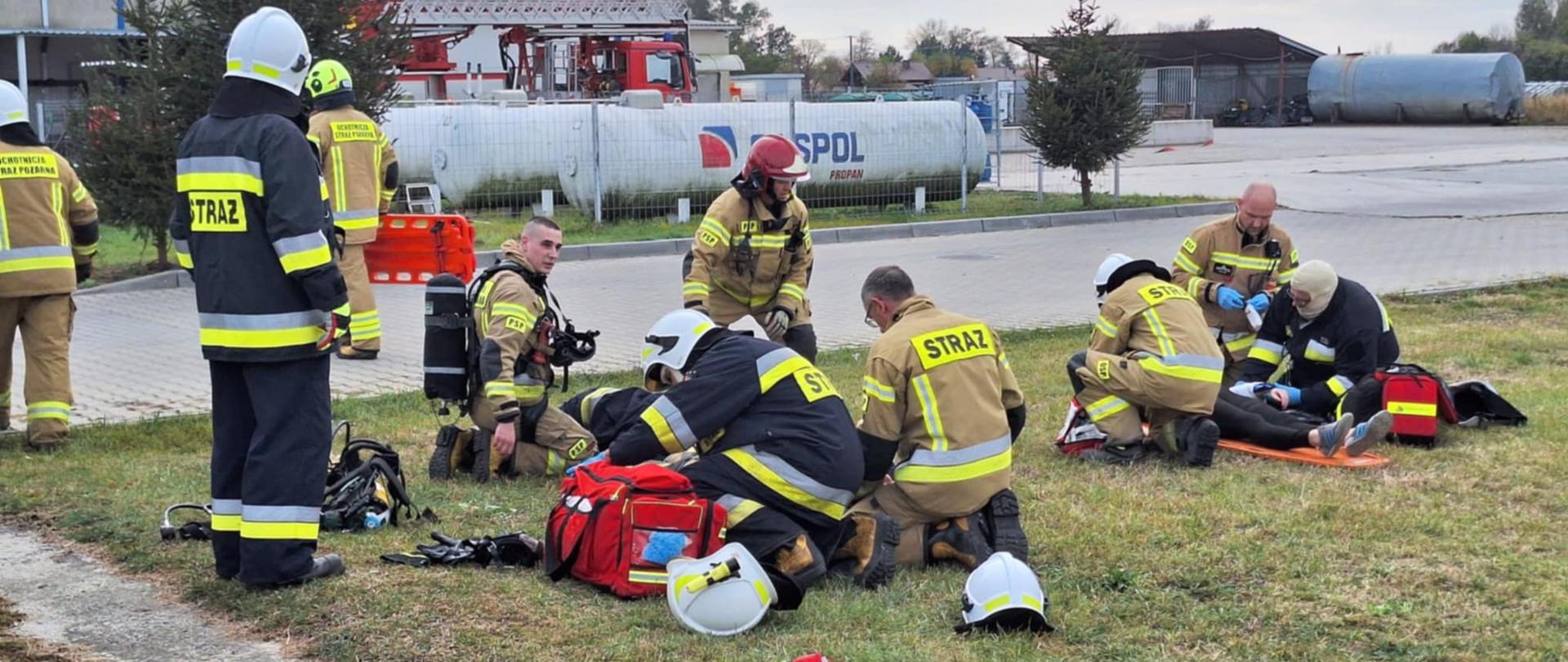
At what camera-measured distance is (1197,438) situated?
7.61 m

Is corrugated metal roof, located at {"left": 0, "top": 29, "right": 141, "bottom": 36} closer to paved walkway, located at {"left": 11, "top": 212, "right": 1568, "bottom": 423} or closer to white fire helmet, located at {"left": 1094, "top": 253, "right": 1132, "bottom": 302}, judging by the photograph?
paved walkway, located at {"left": 11, "top": 212, "right": 1568, "bottom": 423}

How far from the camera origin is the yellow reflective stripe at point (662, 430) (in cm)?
551

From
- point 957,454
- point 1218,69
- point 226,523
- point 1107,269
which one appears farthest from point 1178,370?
point 1218,69

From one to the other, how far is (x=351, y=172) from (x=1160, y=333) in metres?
6.10

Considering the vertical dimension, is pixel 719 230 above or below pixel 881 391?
above

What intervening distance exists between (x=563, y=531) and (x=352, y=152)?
619 cm

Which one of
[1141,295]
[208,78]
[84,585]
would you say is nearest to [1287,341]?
[1141,295]

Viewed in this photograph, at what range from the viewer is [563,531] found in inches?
221

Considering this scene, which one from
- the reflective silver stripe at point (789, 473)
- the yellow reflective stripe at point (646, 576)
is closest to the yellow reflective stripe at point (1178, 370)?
the reflective silver stripe at point (789, 473)

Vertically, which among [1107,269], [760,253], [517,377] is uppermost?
[760,253]

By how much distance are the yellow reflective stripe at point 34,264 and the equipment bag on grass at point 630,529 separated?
13.4 ft

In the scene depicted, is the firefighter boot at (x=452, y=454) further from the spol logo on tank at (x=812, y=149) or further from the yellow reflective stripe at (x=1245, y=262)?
the spol logo on tank at (x=812, y=149)

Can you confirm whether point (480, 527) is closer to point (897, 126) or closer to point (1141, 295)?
point (1141, 295)

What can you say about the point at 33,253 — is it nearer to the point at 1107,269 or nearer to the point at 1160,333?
the point at 1107,269
